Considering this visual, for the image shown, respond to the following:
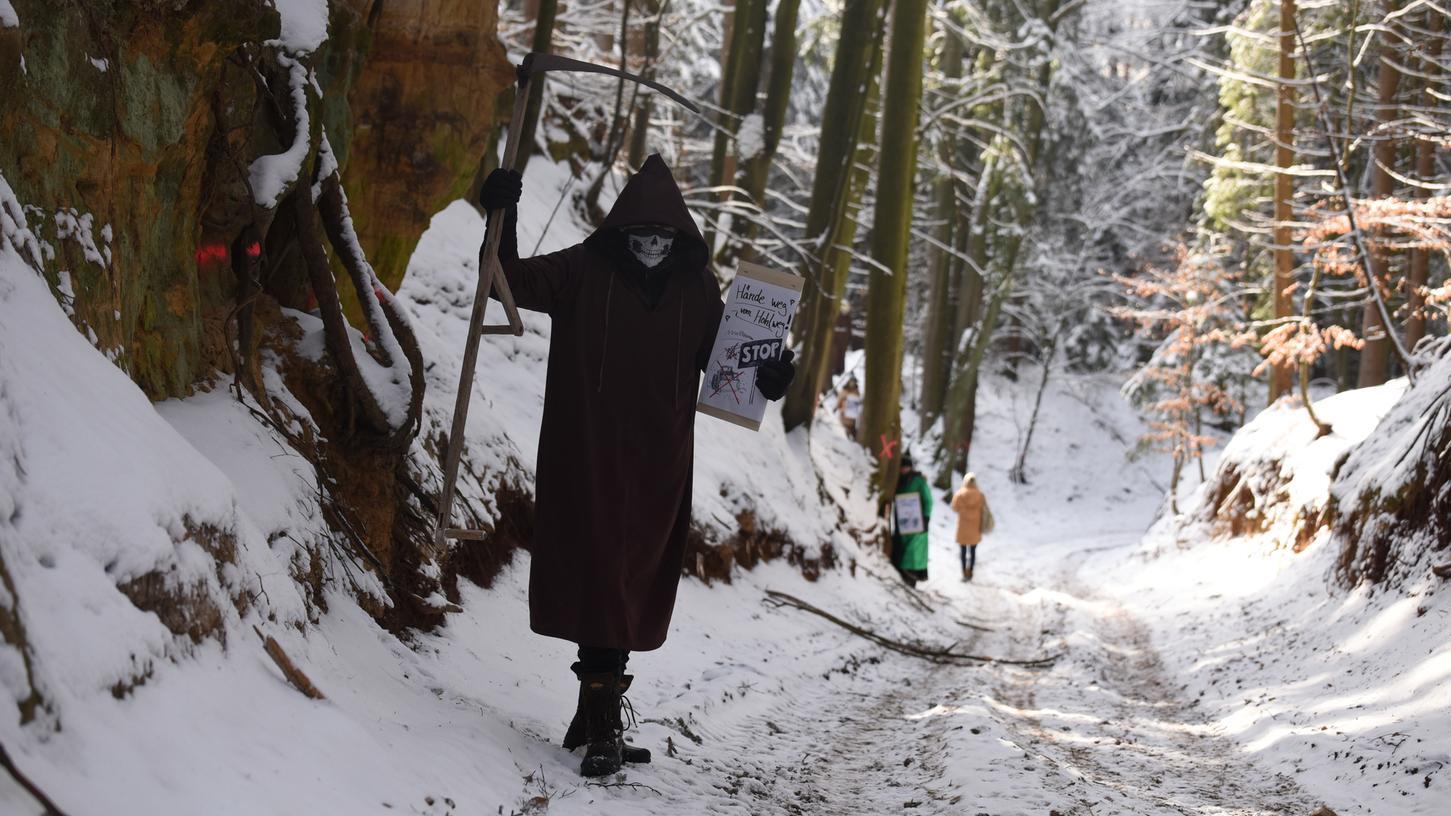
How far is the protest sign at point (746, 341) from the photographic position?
5160 mm

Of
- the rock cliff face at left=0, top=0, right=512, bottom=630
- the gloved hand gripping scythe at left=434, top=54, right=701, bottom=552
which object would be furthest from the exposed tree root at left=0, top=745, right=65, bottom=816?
the gloved hand gripping scythe at left=434, top=54, right=701, bottom=552

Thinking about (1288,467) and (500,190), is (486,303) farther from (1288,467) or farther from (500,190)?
(1288,467)

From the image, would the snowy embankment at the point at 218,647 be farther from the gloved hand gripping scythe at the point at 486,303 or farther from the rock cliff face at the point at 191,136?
the gloved hand gripping scythe at the point at 486,303

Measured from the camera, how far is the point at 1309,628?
33.4 ft

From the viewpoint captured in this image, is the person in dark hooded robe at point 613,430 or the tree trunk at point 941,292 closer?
the person in dark hooded robe at point 613,430

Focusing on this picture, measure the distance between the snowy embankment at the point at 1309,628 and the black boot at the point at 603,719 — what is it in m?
3.44

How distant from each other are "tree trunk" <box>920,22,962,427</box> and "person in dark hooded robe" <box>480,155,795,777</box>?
22.8 m

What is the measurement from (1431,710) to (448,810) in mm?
5719

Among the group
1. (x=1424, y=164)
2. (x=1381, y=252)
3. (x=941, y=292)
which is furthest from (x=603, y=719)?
(x=941, y=292)

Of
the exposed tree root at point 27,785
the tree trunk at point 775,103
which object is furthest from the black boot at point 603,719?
the tree trunk at point 775,103

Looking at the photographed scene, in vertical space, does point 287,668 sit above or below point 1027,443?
above

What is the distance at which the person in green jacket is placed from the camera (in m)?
16.7

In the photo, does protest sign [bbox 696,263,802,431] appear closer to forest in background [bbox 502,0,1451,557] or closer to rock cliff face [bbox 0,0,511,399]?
rock cliff face [bbox 0,0,511,399]

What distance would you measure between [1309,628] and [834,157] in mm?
8112
